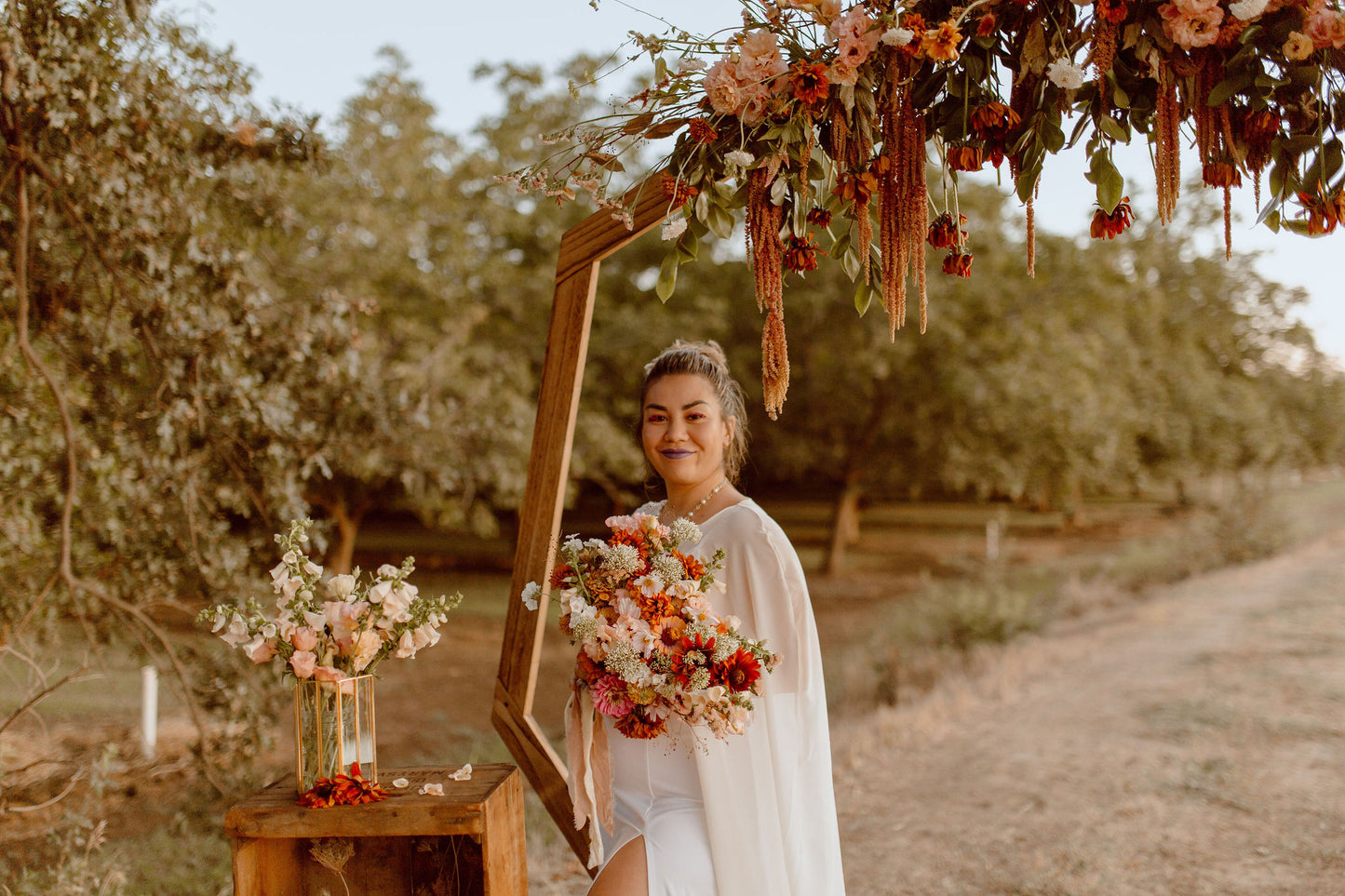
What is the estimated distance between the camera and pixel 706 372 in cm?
307

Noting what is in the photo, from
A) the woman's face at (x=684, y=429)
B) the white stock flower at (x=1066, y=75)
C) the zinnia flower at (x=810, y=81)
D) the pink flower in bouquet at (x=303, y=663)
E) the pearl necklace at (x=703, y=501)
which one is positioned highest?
the zinnia flower at (x=810, y=81)

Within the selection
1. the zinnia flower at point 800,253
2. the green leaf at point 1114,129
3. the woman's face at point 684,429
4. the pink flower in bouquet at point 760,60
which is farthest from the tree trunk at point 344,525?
the green leaf at point 1114,129

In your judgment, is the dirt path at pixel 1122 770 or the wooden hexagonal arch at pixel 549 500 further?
the dirt path at pixel 1122 770

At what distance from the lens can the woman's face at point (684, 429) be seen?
2.99m

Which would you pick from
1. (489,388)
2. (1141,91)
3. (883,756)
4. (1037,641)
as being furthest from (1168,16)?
(489,388)

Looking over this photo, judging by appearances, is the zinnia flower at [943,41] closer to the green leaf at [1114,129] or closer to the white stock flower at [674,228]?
the green leaf at [1114,129]

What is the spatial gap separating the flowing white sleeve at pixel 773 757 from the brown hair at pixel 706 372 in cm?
46

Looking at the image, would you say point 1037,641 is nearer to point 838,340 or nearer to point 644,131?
point 838,340

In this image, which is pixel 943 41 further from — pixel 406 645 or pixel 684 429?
pixel 406 645

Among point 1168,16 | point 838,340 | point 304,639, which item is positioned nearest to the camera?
point 1168,16

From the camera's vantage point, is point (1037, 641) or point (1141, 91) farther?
point (1037, 641)

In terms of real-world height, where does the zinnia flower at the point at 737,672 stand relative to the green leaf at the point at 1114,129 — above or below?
below

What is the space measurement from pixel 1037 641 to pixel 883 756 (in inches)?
183

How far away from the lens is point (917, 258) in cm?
224
